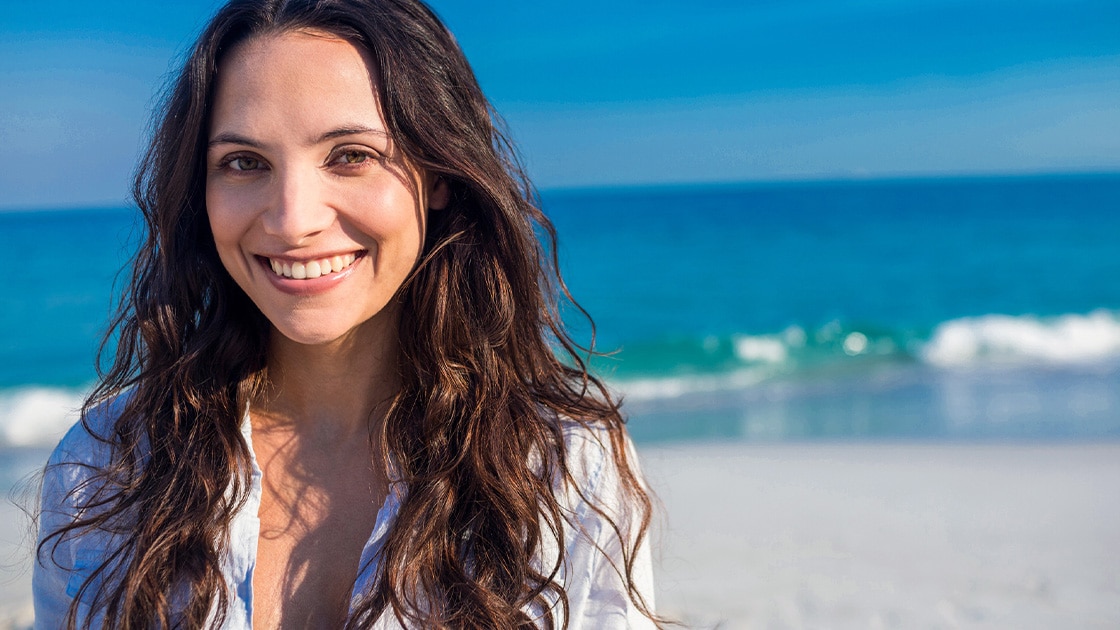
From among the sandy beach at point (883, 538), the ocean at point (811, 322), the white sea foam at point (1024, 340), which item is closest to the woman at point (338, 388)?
the ocean at point (811, 322)

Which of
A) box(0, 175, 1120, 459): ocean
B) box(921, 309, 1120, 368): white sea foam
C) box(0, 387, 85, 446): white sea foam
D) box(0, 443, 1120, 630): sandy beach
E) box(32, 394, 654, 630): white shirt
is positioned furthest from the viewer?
box(921, 309, 1120, 368): white sea foam

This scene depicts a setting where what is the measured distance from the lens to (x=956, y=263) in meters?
25.3

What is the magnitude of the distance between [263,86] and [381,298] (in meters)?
0.54

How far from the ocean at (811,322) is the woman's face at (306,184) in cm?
95

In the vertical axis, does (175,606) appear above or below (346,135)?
below

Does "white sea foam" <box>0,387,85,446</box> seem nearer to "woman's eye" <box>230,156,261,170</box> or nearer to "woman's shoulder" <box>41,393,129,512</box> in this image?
"woman's shoulder" <box>41,393,129,512</box>

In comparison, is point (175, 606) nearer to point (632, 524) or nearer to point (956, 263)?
point (632, 524)

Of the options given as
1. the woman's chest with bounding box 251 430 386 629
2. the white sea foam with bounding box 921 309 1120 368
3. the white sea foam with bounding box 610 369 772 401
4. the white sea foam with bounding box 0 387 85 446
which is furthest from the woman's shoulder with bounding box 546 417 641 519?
the white sea foam with bounding box 921 309 1120 368

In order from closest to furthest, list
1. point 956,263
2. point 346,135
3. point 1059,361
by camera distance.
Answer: point 346,135 < point 1059,361 < point 956,263

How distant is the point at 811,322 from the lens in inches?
703

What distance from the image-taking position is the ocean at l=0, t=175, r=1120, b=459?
9.43 metres

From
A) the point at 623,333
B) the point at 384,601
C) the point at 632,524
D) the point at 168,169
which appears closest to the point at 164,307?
the point at 168,169

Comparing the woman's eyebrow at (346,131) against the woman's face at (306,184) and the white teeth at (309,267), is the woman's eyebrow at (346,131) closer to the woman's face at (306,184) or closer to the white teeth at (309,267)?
the woman's face at (306,184)

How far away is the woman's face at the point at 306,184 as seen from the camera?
2049mm
